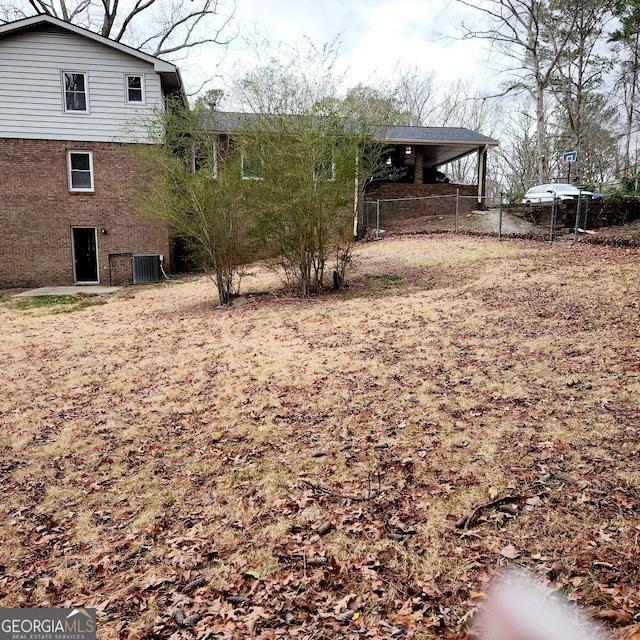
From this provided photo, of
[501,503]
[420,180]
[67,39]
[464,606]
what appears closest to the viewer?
[464,606]

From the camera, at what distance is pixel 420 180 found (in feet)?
62.5

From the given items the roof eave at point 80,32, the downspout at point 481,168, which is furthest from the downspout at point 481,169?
the roof eave at point 80,32

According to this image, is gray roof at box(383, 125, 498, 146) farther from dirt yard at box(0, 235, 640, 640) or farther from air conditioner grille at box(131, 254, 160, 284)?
dirt yard at box(0, 235, 640, 640)

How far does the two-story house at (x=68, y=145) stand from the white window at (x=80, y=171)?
0.10ft

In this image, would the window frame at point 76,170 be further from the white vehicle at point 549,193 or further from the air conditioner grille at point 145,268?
the white vehicle at point 549,193

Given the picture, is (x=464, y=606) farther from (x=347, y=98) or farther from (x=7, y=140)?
(x=7, y=140)

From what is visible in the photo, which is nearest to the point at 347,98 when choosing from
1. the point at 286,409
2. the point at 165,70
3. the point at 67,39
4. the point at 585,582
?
the point at 286,409

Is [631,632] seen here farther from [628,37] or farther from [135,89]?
[628,37]

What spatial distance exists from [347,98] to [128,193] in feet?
28.9

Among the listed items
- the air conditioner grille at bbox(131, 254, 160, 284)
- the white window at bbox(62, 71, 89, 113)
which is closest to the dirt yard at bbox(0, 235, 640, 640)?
the air conditioner grille at bbox(131, 254, 160, 284)

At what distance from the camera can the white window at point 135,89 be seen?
15094 millimetres

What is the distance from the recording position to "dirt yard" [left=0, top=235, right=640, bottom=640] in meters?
2.55

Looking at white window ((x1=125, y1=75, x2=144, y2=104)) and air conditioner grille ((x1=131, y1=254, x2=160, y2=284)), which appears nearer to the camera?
white window ((x1=125, y1=75, x2=144, y2=104))

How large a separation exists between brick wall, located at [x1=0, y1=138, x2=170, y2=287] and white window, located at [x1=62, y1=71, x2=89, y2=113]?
1128 millimetres
